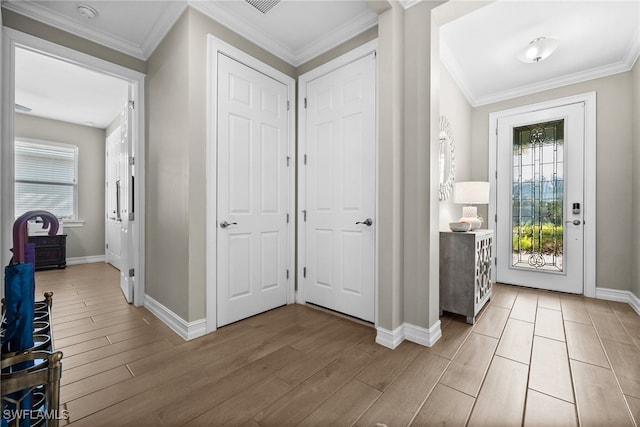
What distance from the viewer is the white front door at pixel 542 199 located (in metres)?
3.41

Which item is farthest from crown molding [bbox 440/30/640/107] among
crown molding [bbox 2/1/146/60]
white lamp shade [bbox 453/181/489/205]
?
crown molding [bbox 2/1/146/60]

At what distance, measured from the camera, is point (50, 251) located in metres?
4.60

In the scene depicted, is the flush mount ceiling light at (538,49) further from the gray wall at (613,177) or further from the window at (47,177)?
the window at (47,177)

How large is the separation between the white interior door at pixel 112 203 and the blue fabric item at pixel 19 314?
448cm

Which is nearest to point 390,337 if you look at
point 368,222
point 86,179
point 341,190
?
point 368,222

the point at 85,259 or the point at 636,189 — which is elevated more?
the point at 636,189

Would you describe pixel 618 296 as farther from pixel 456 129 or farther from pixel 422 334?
pixel 422 334

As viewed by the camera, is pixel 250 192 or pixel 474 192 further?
pixel 474 192

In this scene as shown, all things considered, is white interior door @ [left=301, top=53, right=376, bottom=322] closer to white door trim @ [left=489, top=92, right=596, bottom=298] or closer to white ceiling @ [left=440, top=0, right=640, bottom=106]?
white ceiling @ [left=440, top=0, right=640, bottom=106]

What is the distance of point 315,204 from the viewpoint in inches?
114

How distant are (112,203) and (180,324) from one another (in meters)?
3.88

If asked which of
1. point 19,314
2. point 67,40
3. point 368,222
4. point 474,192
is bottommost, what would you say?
point 19,314

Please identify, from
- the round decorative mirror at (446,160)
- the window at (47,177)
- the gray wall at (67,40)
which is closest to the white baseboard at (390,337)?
the round decorative mirror at (446,160)

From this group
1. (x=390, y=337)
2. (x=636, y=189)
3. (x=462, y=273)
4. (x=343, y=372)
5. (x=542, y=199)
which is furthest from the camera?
(x=542, y=199)
